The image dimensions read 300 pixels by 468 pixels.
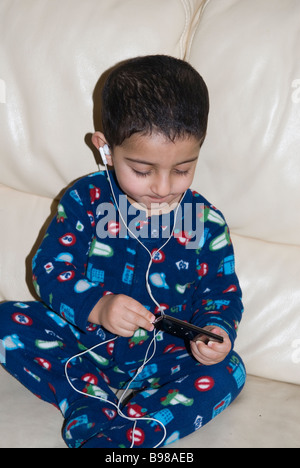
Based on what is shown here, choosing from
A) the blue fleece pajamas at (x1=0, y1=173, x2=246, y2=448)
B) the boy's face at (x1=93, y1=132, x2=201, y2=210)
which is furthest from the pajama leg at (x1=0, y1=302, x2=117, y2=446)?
the boy's face at (x1=93, y1=132, x2=201, y2=210)

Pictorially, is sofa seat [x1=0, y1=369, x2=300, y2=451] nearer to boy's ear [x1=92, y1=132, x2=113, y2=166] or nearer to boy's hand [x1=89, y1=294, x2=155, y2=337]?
boy's hand [x1=89, y1=294, x2=155, y2=337]

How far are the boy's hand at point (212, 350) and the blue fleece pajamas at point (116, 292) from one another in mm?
20

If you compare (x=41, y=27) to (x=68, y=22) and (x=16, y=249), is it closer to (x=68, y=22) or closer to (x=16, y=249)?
(x=68, y=22)

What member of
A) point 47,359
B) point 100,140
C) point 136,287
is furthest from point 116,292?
point 100,140

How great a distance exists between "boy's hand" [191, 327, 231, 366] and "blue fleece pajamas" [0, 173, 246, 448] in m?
0.02

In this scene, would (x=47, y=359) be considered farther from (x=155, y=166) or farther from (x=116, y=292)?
(x=155, y=166)

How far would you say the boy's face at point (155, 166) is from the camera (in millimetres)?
1024

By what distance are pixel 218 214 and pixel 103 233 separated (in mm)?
222

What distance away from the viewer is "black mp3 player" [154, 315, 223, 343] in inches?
40.1

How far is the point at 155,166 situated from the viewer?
1044 millimetres

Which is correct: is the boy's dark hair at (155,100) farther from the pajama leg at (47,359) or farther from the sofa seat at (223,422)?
the sofa seat at (223,422)

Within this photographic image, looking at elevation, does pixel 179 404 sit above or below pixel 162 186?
below

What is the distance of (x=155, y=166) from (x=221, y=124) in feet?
0.69
